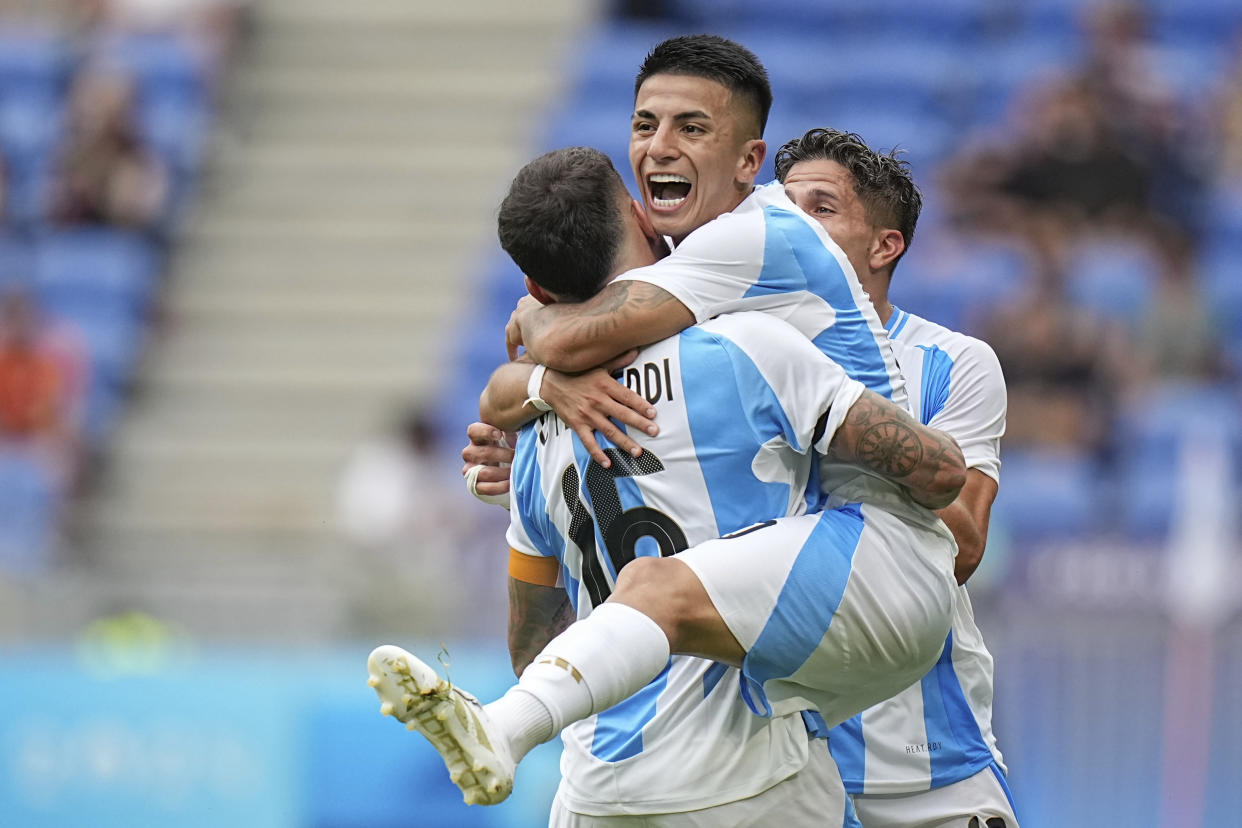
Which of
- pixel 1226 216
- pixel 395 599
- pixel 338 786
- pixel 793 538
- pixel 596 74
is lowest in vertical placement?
pixel 338 786

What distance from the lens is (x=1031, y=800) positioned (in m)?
8.13

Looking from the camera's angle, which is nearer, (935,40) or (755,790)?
(755,790)

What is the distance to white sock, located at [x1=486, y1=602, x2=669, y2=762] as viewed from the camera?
3.38m

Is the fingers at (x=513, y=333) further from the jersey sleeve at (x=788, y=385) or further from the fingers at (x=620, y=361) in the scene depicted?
the jersey sleeve at (x=788, y=385)

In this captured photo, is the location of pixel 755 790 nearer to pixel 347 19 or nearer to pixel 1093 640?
pixel 1093 640

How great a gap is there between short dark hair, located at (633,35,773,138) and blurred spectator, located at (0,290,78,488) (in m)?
8.14

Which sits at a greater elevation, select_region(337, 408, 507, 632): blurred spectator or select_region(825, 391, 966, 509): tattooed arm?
select_region(825, 391, 966, 509): tattooed arm

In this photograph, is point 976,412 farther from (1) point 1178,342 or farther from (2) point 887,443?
(1) point 1178,342

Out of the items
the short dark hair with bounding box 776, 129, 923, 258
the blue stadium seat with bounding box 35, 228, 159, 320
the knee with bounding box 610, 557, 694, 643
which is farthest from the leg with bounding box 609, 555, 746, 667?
the blue stadium seat with bounding box 35, 228, 159, 320

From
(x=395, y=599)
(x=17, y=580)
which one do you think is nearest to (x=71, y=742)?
(x=17, y=580)

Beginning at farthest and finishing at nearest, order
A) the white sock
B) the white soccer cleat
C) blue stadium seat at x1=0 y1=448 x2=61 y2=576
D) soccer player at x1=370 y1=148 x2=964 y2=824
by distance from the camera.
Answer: blue stadium seat at x1=0 y1=448 x2=61 y2=576
soccer player at x1=370 y1=148 x2=964 y2=824
the white sock
the white soccer cleat

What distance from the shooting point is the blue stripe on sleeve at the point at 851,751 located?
4.45m

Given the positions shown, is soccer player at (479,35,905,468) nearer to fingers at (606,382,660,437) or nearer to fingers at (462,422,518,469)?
fingers at (606,382,660,437)

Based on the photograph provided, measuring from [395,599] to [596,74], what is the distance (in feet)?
18.9
